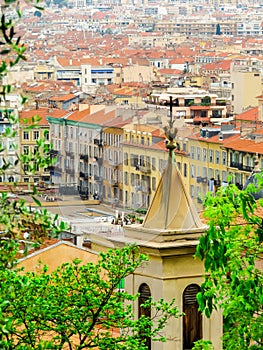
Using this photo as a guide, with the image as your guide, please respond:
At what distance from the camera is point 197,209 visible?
8.52 metres

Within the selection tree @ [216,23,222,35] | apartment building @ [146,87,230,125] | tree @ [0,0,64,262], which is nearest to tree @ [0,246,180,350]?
tree @ [0,0,64,262]

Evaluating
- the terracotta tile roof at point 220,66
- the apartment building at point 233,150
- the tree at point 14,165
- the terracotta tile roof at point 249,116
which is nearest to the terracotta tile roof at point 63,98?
the terracotta tile roof at point 249,116

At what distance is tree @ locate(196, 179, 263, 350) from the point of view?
22.3 ft

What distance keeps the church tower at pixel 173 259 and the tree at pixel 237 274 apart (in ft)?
2.65

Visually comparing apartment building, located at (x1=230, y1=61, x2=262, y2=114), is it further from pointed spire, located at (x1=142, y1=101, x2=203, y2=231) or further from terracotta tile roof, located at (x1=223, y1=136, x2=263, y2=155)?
pointed spire, located at (x1=142, y1=101, x2=203, y2=231)

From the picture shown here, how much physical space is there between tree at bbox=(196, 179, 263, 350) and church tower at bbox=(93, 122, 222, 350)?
809 mm

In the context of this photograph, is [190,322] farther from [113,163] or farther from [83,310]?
[83,310]

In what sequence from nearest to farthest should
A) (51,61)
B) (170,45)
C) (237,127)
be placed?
(237,127) → (51,61) → (170,45)

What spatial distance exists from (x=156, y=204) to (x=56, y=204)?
0.89 meters

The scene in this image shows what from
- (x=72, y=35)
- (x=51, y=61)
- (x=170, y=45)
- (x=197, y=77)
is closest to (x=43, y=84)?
(x=197, y=77)

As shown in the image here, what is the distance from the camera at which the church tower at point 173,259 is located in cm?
833

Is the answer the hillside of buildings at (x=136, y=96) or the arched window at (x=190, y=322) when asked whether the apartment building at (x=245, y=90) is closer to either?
the hillside of buildings at (x=136, y=96)

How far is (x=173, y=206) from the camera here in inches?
330

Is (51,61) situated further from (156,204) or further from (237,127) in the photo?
(156,204)
